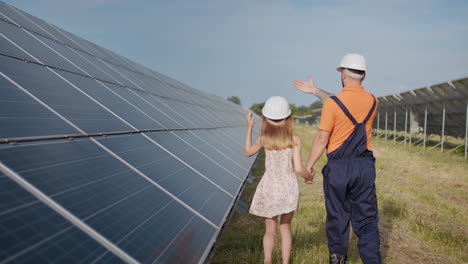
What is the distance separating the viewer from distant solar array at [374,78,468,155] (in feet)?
71.4

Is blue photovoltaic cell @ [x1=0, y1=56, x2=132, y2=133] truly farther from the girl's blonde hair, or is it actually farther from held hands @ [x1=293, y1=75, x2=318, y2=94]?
held hands @ [x1=293, y1=75, x2=318, y2=94]

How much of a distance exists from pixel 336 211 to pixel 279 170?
88 centimetres

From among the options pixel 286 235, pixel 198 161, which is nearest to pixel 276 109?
pixel 286 235

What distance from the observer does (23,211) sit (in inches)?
84.7

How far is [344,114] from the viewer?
4.54m

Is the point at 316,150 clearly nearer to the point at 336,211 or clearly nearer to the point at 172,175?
the point at 336,211

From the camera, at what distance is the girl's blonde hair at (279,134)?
4574mm

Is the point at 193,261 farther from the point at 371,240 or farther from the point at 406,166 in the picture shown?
the point at 406,166

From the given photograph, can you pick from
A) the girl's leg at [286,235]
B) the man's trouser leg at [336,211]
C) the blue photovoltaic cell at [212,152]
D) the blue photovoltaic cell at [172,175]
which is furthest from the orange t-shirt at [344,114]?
the blue photovoltaic cell at [212,152]

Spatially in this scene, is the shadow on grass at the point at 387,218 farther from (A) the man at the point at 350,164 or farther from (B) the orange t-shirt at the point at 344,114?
(B) the orange t-shirt at the point at 344,114

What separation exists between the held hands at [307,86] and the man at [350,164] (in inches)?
28.1

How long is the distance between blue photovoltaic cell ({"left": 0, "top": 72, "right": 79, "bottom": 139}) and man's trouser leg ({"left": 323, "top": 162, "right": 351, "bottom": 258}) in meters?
2.96

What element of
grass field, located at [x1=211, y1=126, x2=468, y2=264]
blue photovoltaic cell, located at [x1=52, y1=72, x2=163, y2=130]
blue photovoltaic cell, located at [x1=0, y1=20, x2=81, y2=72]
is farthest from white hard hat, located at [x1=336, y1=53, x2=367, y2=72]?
blue photovoltaic cell, located at [x1=0, y1=20, x2=81, y2=72]

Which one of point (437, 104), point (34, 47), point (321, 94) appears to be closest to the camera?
point (321, 94)
